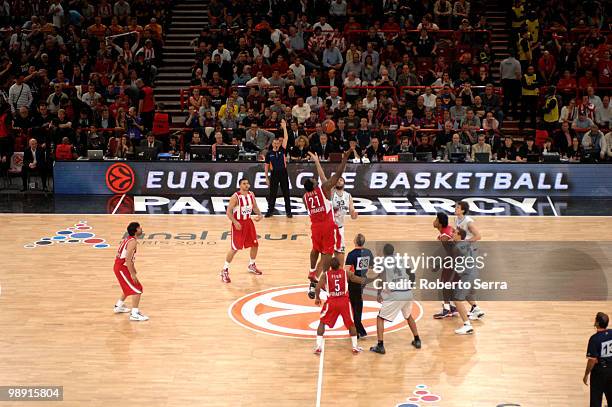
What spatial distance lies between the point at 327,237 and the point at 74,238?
22.9ft

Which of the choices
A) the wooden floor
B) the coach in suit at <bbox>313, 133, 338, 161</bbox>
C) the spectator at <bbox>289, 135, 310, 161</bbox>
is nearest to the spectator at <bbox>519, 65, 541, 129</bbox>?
the coach in suit at <bbox>313, 133, 338, 161</bbox>

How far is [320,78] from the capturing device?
2952 centimetres

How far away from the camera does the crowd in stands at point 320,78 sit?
27047 mm

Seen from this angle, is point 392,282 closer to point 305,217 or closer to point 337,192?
point 337,192

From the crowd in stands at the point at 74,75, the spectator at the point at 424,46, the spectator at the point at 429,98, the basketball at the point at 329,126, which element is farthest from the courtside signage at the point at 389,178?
the spectator at the point at 424,46

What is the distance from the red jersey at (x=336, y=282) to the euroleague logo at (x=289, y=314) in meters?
1.33

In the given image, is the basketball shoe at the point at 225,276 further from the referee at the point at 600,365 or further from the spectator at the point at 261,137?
the spectator at the point at 261,137

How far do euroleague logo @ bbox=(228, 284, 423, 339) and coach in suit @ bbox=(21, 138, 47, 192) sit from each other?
10977mm

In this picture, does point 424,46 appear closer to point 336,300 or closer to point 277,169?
point 277,169

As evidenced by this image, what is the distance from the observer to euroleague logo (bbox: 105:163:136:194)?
25781 mm

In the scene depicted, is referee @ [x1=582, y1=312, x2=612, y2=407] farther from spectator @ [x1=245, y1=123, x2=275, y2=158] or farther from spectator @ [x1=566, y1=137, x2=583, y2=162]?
spectator @ [x1=245, y1=123, x2=275, y2=158]

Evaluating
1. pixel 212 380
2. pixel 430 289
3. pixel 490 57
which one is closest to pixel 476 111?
pixel 490 57

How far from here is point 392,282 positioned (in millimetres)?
14906

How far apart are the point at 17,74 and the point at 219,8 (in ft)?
22.5
